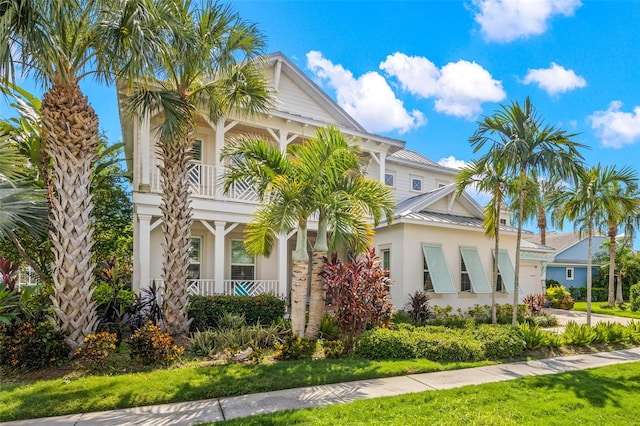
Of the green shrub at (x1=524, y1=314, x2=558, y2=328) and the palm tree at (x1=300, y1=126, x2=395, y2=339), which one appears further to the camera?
the green shrub at (x1=524, y1=314, x2=558, y2=328)

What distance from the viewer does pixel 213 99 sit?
980cm

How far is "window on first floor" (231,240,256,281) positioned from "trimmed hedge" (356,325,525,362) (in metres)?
7.25

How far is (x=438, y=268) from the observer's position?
13.5 meters

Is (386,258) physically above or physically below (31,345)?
above

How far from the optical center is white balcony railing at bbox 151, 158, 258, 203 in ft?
40.8

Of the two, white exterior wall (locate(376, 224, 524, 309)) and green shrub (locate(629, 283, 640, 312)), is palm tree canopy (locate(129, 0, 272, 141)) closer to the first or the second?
white exterior wall (locate(376, 224, 524, 309))

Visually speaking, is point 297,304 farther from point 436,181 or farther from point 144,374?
point 436,181

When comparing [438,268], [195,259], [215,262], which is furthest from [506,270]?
[195,259]

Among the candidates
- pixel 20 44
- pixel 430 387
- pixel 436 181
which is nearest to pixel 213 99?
pixel 20 44

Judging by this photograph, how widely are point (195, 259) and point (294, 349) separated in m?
7.42

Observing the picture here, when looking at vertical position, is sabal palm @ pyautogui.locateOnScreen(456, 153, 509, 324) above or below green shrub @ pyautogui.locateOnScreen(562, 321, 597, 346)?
above

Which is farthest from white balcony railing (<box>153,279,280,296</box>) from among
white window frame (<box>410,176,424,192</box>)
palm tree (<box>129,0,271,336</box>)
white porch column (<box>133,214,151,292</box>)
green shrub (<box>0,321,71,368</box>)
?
white window frame (<box>410,176,424,192</box>)

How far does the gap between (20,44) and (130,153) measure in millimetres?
10355

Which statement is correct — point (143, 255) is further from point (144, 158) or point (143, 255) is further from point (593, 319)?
point (593, 319)
